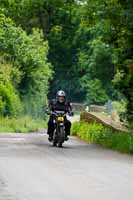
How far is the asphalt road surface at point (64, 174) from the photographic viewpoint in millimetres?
11898

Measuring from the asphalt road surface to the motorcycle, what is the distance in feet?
2.84

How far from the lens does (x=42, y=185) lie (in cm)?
1288

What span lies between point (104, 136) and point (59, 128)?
266 cm

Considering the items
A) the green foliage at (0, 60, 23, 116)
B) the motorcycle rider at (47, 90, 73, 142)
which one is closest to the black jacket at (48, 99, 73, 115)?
the motorcycle rider at (47, 90, 73, 142)

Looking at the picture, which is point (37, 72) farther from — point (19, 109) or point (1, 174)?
point (1, 174)

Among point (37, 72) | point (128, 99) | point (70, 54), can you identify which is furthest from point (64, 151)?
point (70, 54)

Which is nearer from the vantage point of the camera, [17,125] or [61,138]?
[61,138]

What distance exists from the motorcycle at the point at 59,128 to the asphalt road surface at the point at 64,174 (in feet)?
2.84

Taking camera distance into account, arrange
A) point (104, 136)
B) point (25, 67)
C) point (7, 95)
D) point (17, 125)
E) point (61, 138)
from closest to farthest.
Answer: point (61, 138)
point (104, 136)
point (17, 125)
point (7, 95)
point (25, 67)

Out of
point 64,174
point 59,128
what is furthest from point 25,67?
point 64,174

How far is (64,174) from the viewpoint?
14.7 meters

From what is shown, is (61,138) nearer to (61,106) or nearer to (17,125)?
(61,106)

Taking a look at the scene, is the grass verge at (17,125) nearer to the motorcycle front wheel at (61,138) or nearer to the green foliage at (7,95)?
the green foliage at (7,95)

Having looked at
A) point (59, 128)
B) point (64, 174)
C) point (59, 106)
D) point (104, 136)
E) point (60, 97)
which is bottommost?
point (64, 174)
